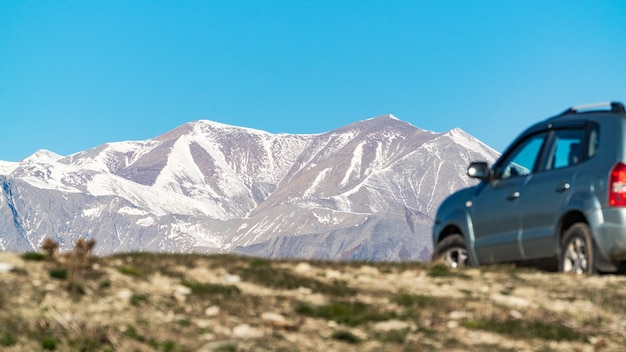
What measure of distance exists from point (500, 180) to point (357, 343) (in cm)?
616

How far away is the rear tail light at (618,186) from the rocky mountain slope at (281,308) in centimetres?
92

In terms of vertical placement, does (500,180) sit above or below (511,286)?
above

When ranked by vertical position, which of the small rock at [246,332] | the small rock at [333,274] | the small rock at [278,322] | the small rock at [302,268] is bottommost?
the small rock at [246,332]

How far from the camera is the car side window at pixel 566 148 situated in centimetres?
1369

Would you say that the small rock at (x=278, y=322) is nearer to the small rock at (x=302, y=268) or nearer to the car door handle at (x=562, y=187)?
the small rock at (x=302, y=268)

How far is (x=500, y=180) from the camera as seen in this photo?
48.7ft

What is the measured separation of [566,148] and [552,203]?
2.66 feet

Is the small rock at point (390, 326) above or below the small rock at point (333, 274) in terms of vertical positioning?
below

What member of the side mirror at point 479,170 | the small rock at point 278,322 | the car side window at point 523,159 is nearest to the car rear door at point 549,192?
the car side window at point 523,159

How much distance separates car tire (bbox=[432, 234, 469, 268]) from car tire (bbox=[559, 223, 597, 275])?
203 cm

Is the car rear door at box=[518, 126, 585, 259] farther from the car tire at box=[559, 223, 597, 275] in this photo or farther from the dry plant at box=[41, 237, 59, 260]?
the dry plant at box=[41, 237, 59, 260]

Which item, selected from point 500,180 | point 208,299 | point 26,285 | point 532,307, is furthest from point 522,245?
point 26,285

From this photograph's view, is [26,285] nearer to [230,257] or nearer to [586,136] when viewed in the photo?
[230,257]

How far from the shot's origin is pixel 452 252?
15.8 meters
